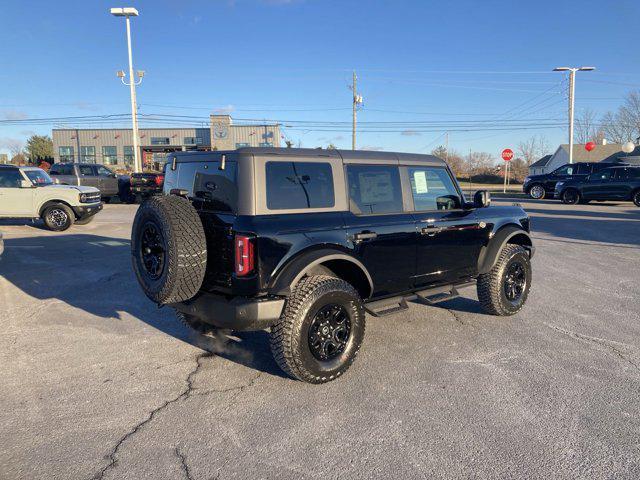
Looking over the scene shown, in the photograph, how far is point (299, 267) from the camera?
3.69 m

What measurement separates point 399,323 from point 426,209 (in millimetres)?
1370

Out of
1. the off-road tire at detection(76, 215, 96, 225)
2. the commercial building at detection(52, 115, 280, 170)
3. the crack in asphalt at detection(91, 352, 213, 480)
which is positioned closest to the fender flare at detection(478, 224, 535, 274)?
the crack in asphalt at detection(91, 352, 213, 480)

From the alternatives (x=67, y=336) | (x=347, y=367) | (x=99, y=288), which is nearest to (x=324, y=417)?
(x=347, y=367)

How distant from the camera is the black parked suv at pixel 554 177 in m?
22.5

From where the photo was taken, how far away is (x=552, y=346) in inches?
185

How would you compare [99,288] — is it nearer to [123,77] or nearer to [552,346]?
[552,346]

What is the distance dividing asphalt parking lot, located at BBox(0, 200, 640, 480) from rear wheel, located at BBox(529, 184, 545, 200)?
20.4 metres

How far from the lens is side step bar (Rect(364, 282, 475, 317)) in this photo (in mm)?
4363

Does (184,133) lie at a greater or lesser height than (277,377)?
greater

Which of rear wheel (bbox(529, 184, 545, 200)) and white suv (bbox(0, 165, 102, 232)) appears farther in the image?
rear wheel (bbox(529, 184, 545, 200))

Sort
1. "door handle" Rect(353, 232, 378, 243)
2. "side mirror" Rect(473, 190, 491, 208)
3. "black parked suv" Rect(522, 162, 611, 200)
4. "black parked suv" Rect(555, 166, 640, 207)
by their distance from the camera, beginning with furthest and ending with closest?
"black parked suv" Rect(522, 162, 611, 200) < "black parked suv" Rect(555, 166, 640, 207) < "side mirror" Rect(473, 190, 491, 208) < "door handle" Rect(353, 232, 378, 243)

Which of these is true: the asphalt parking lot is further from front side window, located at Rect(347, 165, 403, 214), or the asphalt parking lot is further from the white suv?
the white suv

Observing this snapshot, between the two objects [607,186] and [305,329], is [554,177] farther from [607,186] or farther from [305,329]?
[305,329]

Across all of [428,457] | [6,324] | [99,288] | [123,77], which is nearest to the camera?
[428,457]
